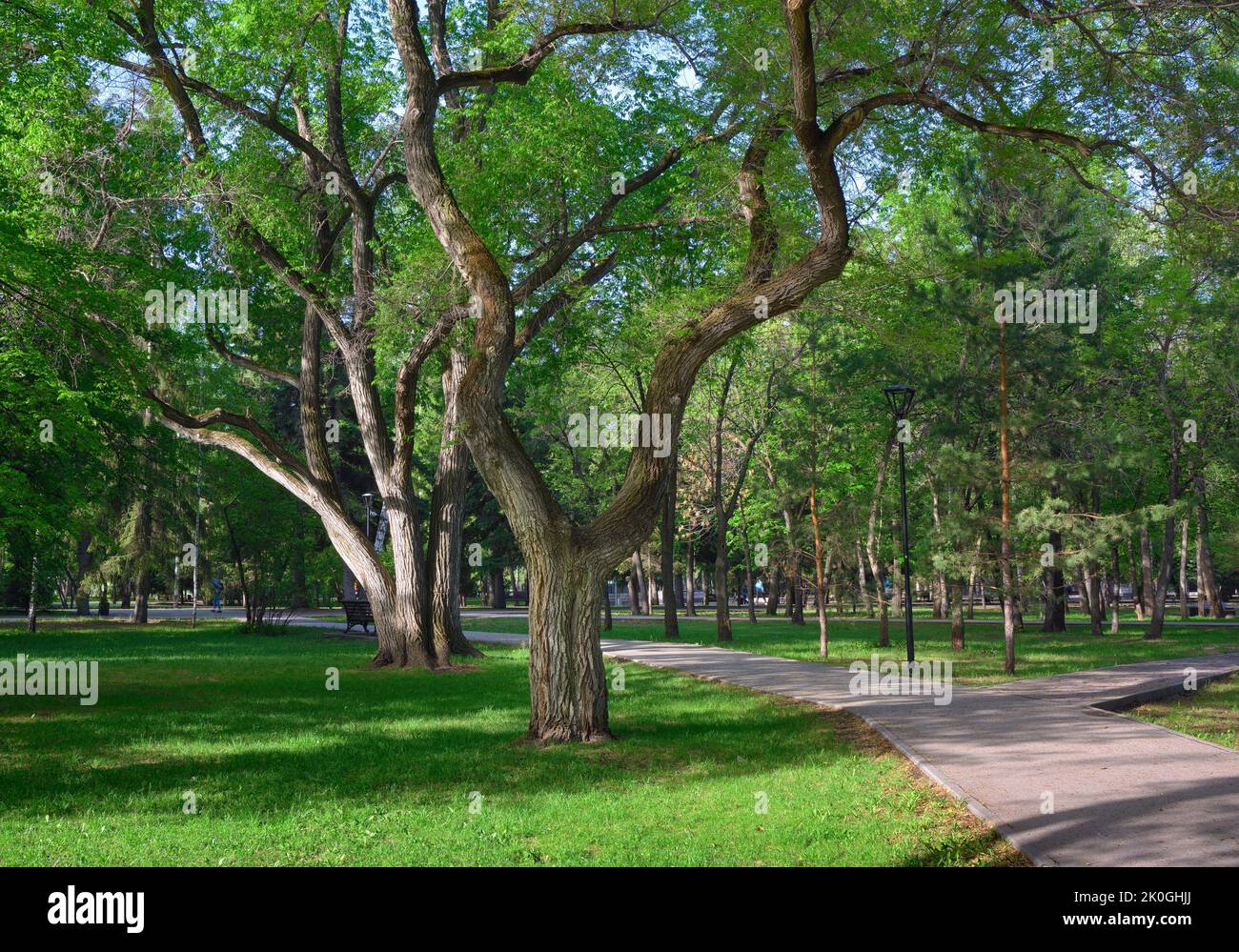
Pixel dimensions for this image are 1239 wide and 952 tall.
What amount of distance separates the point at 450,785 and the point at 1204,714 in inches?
415

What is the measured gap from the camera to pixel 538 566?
35.7 feet

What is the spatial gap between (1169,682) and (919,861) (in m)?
12.4

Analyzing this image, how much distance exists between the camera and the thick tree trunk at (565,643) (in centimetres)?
1076

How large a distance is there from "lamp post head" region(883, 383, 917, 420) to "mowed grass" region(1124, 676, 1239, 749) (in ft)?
23.8

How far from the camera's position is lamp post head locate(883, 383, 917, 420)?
19.8m

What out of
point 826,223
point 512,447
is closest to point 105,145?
point 512,447

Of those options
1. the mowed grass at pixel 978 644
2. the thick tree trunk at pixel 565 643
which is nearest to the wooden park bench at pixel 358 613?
the mowed grass at pixel 978 644

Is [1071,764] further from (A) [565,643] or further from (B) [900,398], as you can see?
(B) [900,398]

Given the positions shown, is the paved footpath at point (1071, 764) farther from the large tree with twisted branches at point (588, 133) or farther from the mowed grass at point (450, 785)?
the large tree with twisted branches at point (588, 133)

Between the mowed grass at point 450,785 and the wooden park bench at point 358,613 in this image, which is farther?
the wooden park bench at point 358,613

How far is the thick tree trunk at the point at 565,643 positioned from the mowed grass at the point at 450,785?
1.13 ft

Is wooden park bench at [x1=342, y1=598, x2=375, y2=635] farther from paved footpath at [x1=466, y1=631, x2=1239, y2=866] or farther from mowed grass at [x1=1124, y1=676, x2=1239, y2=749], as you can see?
mowed grass at [x1=1124, y1=676, x2=1239, y2=749]

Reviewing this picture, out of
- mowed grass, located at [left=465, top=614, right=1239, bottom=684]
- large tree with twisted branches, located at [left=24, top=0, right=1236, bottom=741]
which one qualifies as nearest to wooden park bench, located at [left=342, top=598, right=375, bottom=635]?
mowed grass, located at [left=465, top=614, right=1239, bottom=684]
